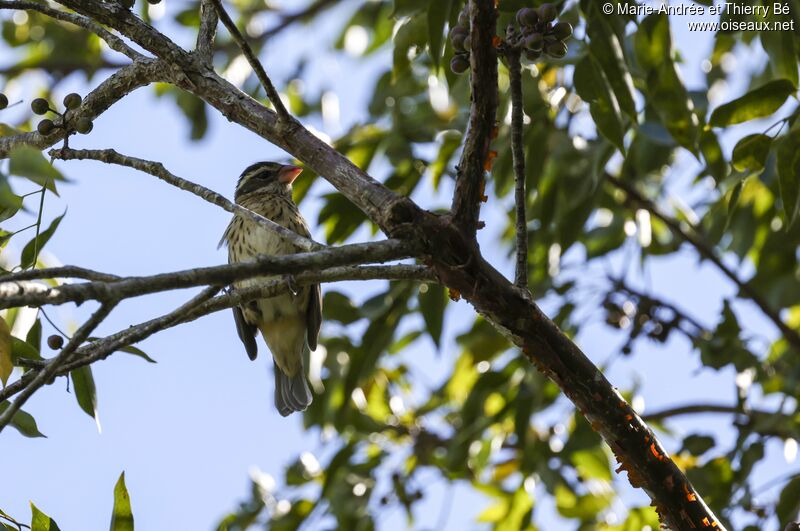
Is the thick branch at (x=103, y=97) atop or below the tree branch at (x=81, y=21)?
below

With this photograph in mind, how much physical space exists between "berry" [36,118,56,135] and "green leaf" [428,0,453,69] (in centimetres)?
126

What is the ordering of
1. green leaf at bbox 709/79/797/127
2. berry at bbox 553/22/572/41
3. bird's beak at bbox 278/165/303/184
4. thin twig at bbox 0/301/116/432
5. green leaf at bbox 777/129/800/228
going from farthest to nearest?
bird's beak at bbox 278/165/303/184 → green leaf at bbox 709/79/797/127 → green leaf at bbox 777/129/800/228 → berry at bbox 553/22/572/41 → thin twig at bbox 0/301/116/432

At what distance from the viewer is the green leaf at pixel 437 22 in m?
3.48

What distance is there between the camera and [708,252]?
5.50 m

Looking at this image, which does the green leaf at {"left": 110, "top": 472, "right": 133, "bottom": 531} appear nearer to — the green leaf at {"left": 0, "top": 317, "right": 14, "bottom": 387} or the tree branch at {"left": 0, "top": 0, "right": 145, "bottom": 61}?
the green leaf at {"left": 0, "top": 317, "right": 14, "bottom": 387}

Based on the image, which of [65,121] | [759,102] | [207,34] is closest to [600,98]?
[759,102]

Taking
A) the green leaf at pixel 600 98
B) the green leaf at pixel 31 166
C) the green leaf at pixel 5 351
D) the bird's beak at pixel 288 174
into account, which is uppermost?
the bird's beak at pixel 288 174

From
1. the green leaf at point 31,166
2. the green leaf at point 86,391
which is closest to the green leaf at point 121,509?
the green leaf at point 86,391

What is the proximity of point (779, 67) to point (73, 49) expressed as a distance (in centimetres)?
586

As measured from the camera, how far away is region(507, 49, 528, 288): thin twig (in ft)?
9.00

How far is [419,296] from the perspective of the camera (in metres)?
4.80

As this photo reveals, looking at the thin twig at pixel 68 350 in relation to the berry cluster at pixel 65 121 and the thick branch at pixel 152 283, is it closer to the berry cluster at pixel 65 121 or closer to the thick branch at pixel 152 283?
the thick branch at pixel 152 283

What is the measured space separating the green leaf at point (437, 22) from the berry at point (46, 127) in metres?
1.26

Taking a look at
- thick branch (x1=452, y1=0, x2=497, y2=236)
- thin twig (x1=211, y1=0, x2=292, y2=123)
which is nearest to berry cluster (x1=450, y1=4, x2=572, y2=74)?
thick branch (x1=452, y1=0, x2=497, y2=236)
